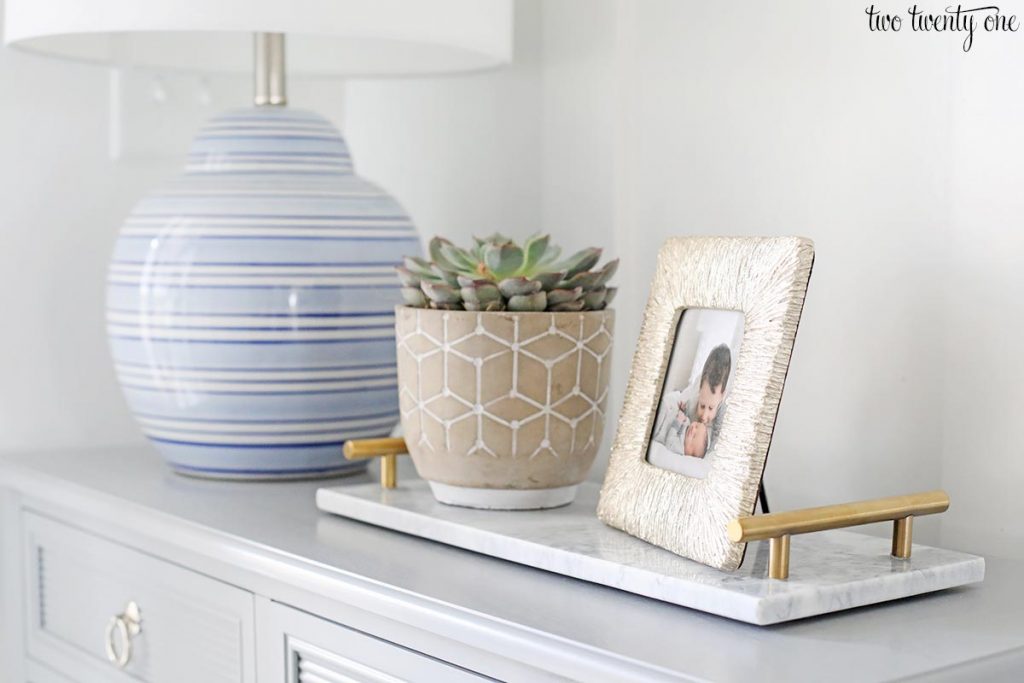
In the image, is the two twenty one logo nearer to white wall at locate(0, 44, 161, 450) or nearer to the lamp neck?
the lamp neck

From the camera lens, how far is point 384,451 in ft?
3.16

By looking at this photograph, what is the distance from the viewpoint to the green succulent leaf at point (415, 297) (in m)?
0.90

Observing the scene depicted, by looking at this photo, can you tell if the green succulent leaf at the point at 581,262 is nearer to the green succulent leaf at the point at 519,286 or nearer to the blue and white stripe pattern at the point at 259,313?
the green succulent leaf at the point at 519,286

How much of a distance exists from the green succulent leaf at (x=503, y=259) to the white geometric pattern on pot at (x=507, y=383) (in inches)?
1.7

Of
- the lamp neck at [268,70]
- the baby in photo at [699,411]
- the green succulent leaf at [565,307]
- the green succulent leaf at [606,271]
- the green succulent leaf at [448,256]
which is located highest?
the lamp neck at [268,70]

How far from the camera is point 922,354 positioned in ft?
2.98

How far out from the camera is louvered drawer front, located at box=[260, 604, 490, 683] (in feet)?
2.39

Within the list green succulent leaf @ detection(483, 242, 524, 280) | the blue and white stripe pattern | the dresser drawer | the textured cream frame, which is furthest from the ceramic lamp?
the textured cream frame

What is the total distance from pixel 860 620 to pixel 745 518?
8 centimetres

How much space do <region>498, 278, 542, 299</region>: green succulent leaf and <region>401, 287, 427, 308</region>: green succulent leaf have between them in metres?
0.07

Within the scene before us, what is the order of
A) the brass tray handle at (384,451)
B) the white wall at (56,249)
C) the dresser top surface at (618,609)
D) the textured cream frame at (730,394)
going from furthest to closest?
the white wall at (56,249) → the brass tray handle at (384,451) → the textured cream frame at (730,394) → the dresser top surface at (618,609)

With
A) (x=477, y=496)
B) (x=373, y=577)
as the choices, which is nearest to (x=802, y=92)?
(x=477, y=496)

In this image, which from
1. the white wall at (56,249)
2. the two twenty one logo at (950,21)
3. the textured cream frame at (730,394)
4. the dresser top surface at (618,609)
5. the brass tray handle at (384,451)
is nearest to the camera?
the dresser top surface at (618,609)

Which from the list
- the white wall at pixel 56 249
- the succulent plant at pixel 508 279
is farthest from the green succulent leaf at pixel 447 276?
the white wall at pixel 56 249
